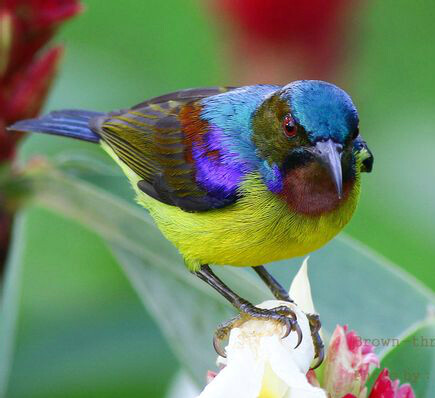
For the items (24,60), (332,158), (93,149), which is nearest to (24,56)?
(24,60)

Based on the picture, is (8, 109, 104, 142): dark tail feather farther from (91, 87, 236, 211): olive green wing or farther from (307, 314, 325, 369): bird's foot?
(307, 314, 325, 369): bird's foot

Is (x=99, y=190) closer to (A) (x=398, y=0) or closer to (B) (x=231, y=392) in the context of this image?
(B) (x=231, y=392)

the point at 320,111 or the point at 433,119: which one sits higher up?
the point at 320,111

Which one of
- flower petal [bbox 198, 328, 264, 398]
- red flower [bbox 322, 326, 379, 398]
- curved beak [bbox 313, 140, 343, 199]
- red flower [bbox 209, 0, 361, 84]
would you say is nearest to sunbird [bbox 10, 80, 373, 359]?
curved beak [bbox 313, 140, 343, 199]

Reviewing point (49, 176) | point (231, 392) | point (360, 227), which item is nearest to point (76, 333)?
point (49, 176)

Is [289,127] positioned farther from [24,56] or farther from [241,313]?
[24,56]

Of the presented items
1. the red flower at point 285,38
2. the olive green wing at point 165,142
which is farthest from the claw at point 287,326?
the red flower at point 285,38
